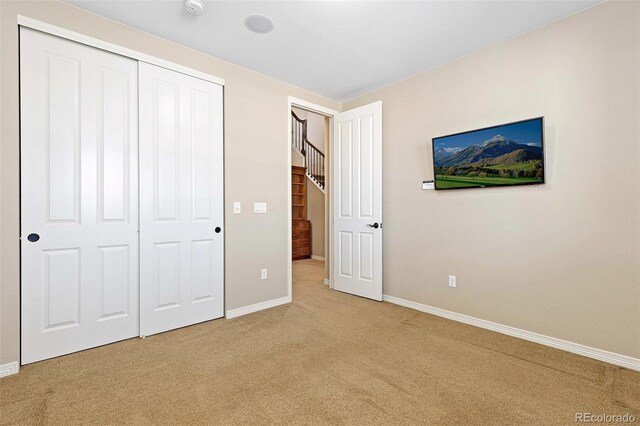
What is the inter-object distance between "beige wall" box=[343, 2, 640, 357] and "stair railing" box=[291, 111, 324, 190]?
461 cm

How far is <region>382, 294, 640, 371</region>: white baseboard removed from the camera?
7.38 feet

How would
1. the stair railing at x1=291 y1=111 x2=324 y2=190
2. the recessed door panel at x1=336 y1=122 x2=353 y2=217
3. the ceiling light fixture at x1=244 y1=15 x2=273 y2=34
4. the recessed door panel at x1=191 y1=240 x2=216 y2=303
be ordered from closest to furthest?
the ceiling light fixture at x1=244 y1=15 x2=273 y2=34 → the recessed door panel at x1=191 y1=240 x2=216 y2=303 → the recessed door panel at x1=336 y1=122 x2=353 y2=217 → the stair railing at x1=291 y1=111 x2=324 y2=190

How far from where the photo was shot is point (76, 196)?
8.02 ft

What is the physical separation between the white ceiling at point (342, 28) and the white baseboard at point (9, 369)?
2.74 metres

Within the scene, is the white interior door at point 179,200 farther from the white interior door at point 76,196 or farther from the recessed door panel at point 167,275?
the white interior door at point 76,196

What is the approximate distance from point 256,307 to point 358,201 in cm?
184

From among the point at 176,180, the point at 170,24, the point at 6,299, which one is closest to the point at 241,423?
the point at 6,299

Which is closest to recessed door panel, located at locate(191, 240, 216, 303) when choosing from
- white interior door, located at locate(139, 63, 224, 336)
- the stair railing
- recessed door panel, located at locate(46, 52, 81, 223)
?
white interior door, located at locate(139, 63, 224, 336)

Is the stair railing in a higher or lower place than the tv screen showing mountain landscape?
higher

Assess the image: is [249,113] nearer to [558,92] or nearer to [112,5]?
[112,5]

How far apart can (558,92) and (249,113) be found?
2.96 m

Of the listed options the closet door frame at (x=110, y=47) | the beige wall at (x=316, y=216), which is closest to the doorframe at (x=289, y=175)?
the closet door frame at (x=110, y=47)

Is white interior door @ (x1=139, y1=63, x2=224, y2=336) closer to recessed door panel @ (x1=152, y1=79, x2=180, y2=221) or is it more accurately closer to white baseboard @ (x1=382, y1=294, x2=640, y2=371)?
recessed door panel @ (x1=152, y1=79, x2=180, y2=221)

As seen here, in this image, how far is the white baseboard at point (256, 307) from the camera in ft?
10.8
